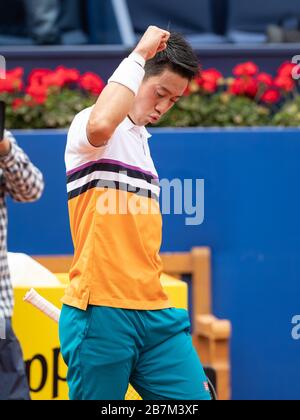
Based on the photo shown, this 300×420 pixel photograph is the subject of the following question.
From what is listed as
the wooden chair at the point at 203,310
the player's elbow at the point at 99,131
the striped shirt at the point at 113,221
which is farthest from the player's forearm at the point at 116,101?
the wooden chair at the point at 203,310

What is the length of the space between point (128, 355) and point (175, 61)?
2.92ft

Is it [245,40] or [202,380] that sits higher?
[245,40]

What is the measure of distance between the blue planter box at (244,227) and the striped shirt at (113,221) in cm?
196

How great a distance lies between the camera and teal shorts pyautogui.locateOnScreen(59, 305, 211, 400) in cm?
366

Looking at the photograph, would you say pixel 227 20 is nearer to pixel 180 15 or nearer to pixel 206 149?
pixel 180 15

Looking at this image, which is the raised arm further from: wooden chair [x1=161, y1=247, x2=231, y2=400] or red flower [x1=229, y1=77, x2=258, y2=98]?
red flower [x1=229, y1=77, x2=258, y2=98]

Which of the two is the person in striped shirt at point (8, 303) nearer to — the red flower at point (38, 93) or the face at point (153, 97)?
the face at point (153, 97)

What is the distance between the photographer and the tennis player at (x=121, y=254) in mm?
3643

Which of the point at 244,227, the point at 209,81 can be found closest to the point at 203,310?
the point at 244,227

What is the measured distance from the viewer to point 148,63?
3777 mm

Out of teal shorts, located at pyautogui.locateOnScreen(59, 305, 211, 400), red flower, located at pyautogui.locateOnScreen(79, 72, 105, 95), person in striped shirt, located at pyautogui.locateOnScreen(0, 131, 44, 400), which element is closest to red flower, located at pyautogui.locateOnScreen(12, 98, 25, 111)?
red flower, located at pyautogui.locateOnScreen(79, 72, 105, 95)

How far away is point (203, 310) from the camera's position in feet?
18.5
